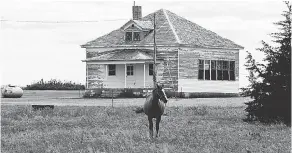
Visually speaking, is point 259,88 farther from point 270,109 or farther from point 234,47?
point 234,47

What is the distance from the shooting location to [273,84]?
71.0 ft

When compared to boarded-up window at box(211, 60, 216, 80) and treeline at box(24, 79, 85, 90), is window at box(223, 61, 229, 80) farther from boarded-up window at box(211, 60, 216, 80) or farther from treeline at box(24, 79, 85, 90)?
treeline at box(24, 79, 85, 90)

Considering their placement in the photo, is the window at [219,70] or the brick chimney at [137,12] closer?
the window at [219,70]

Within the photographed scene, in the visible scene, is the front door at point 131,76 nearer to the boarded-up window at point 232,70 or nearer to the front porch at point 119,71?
the front porch at point 119,71

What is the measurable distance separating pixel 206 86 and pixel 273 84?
28.2 metres

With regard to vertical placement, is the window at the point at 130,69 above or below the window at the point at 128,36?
below

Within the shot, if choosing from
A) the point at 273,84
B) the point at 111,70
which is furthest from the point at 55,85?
the point at 273,84

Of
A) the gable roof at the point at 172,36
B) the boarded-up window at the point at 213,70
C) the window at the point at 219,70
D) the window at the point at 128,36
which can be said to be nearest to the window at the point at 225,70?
the window at the point at 219,70

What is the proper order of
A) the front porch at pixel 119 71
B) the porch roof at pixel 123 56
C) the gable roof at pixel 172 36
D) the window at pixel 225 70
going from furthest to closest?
the window at pixel 225 70 → the gable roof at pixel 172 36 → the front porch at pixel 119 71 → the porch roof at pixel 123 56

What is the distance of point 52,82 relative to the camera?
65.1m

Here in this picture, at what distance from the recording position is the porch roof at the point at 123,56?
47906 mm

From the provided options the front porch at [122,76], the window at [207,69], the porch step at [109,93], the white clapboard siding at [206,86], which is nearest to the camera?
the white clapboard siding at [206,86]

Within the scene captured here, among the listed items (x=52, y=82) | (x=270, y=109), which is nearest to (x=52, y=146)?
(x=270, y=109)

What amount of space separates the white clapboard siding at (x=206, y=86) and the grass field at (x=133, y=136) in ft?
77.6
